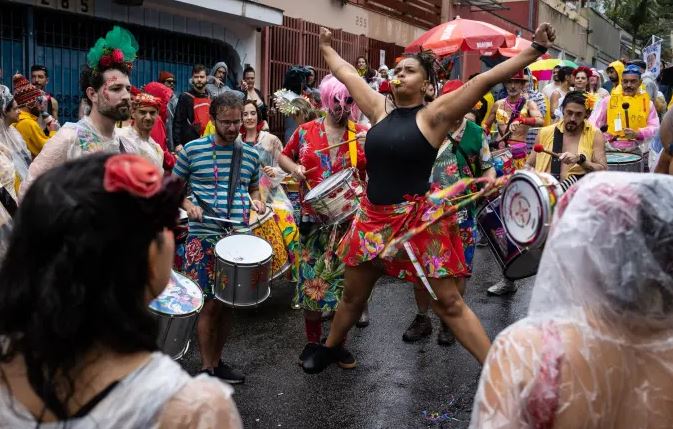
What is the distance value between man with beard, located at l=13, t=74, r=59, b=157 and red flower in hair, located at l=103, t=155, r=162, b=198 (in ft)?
18.9

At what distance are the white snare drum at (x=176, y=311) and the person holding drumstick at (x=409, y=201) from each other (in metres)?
0.84

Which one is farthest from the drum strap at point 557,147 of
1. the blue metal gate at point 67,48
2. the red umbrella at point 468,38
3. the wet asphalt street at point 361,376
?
the blue metal gate at point 67,48

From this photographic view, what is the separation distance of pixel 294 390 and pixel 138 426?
10.6ft

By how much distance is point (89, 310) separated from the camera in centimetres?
145

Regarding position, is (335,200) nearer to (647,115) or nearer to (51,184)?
(51,184)

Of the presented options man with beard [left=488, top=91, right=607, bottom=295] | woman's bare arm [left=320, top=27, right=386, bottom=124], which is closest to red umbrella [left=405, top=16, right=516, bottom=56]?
man with beard [left=488, top=91, right=607, bottom=295]

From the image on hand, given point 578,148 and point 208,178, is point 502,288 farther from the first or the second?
point 208,178

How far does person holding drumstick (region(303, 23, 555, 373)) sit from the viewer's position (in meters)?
3.96

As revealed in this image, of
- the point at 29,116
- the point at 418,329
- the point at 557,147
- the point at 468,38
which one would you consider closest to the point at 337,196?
the point at 418,329

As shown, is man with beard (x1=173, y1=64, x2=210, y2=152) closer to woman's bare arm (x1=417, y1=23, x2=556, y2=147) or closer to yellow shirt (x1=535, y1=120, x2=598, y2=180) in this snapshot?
yellow shirt (x1=535, y1=120, x2=598, y2=180)

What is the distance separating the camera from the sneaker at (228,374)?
4652 millimetres

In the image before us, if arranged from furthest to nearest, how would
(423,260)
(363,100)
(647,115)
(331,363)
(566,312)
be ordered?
1. (647,115)
2. (331,363)
3. (363,100)
4. (423,260)
5. (566,312)

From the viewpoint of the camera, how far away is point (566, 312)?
1.74 meters

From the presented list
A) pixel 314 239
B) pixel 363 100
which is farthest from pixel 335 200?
pixel 363 100
